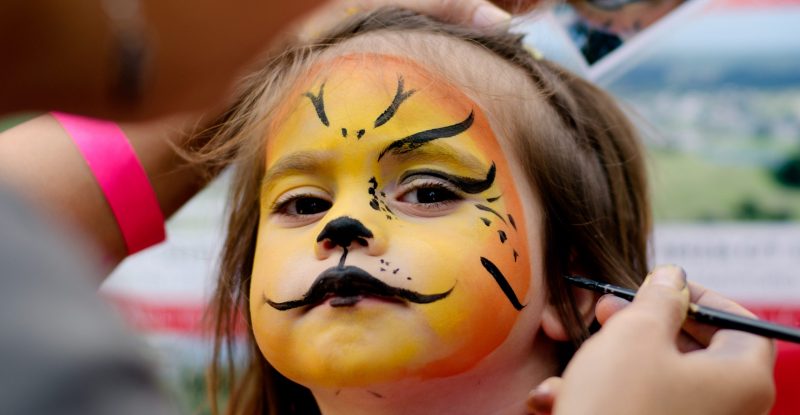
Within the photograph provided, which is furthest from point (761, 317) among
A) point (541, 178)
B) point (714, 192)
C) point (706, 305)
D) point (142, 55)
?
point (142, 55)

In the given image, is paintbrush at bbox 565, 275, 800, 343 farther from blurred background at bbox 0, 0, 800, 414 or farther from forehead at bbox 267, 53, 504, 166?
blurred background at bbox 0, 0, 800, 414

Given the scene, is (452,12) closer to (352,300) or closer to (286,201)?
(286,201)

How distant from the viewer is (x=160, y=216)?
151 centimetres

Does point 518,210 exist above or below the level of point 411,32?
below

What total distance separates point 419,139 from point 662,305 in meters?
0.41

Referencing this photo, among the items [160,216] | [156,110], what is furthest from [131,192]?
[156,110]

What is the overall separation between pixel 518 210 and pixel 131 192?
654 millimetres

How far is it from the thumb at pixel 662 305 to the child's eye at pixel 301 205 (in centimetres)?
45

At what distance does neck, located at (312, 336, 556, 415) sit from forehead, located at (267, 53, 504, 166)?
0.28m

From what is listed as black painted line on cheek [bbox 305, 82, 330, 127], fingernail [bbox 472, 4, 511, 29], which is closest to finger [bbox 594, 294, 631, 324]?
black painted line on cheek [bbox 305, 82, 330, 127]

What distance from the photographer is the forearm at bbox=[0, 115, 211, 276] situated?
143 centimetres

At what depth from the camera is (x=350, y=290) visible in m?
1.08

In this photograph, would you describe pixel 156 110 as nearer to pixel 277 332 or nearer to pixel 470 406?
pixel 277 332

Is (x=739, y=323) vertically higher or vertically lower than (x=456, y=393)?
higher
